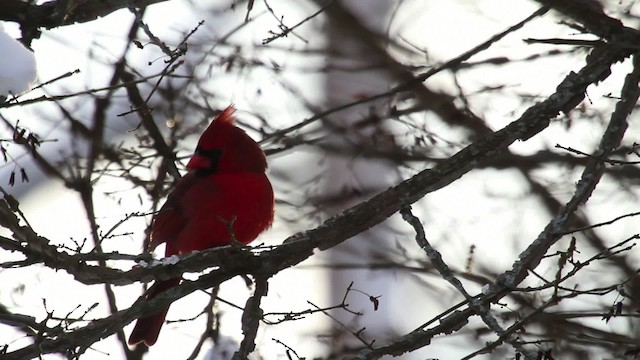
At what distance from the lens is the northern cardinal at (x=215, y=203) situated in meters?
3.83

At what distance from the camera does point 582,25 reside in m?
3.46

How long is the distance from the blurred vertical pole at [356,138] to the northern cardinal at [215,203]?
818 millimetres

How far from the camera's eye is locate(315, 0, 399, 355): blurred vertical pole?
489cm

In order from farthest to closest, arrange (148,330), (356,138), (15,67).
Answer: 1. (356,138)
2. (148,330)
3. (15,67)

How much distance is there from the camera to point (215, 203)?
3.85 meters

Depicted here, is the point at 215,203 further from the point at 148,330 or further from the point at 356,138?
the point at 356,138

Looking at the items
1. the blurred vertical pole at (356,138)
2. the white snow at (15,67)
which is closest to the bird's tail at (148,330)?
the blurred vertical pole at (356,138)

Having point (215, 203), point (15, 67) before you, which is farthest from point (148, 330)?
point (15, 67)

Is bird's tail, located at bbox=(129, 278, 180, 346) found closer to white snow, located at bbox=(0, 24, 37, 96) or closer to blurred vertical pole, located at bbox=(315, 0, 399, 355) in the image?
blurred vertical pole, located at bbox=(315, 0, 399, 355)

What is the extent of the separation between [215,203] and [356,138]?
4.29 feet

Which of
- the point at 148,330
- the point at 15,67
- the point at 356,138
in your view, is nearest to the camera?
the point at 15,67


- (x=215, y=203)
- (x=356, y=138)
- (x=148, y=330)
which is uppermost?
(x=356, y=138)

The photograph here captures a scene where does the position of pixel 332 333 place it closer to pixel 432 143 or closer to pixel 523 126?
pixel 432 143

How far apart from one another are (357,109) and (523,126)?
1991 millimetres
